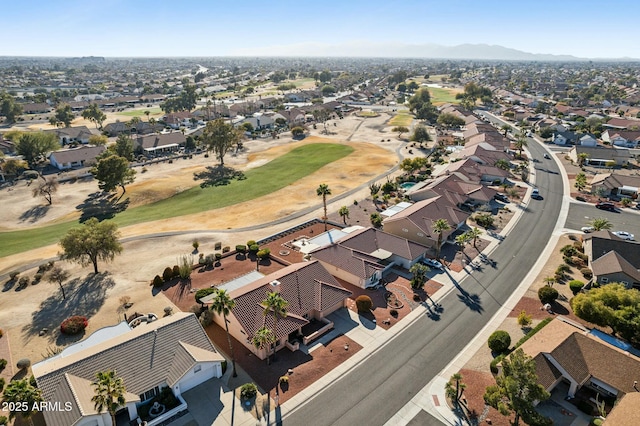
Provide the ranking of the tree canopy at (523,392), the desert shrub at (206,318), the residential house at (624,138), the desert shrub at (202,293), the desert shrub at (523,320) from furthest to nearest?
the residential house at (624,138), the desert shrub at (202,293), the desert shrub at (206,318), the desert shrub at (523,320), the tree canopy at (523,392)

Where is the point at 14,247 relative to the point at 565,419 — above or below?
below

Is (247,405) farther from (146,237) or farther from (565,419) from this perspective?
(146,237)

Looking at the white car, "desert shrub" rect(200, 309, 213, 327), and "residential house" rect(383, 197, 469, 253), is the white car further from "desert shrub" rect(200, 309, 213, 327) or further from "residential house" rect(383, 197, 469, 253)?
"desert shrub" rect(200, 309, 213, 327)

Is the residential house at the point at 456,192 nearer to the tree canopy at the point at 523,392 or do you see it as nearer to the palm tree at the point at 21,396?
the tree canopy at the point at 523,392

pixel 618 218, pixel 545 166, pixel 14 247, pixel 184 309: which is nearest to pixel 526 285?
pixel 618 218

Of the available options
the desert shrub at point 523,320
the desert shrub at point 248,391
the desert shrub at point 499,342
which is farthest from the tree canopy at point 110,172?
the desert shrub at point 523,320

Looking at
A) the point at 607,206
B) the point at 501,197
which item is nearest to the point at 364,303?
the point at 501,197
